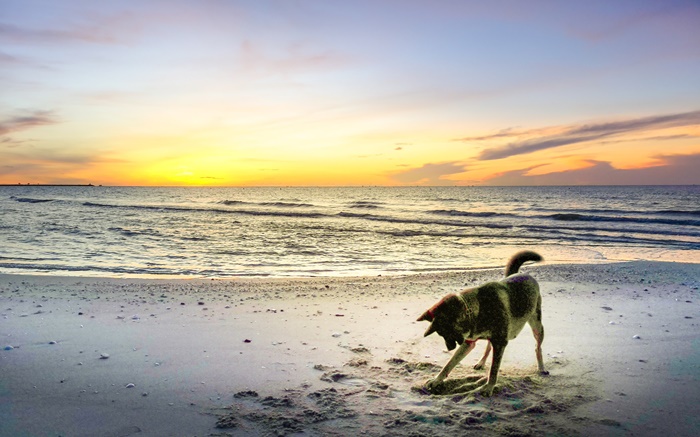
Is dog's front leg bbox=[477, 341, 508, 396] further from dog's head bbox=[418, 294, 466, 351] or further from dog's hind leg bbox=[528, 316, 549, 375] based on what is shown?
dog's hind leg bbox=[528, 316, 549, 375]

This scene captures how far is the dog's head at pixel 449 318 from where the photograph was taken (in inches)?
169

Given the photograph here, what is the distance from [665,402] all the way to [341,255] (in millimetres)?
13738

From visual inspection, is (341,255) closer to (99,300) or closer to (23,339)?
(99,300)

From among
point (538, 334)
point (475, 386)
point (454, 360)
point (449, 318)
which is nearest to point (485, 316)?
point (449, 318)

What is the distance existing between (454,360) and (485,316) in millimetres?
626

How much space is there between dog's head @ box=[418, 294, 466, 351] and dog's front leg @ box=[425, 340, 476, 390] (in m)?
0.29

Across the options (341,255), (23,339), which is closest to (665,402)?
(23,339)

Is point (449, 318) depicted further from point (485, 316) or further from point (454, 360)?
point (454, 360)

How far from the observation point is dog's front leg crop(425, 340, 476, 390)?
4.65m

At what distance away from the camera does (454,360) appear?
187 inches

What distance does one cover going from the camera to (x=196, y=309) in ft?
27.6

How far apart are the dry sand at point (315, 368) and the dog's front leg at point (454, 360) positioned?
15 centimetres

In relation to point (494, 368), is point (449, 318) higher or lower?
higher

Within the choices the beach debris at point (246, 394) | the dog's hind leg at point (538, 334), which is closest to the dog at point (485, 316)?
the dog's hind leg at point (538, 334)
